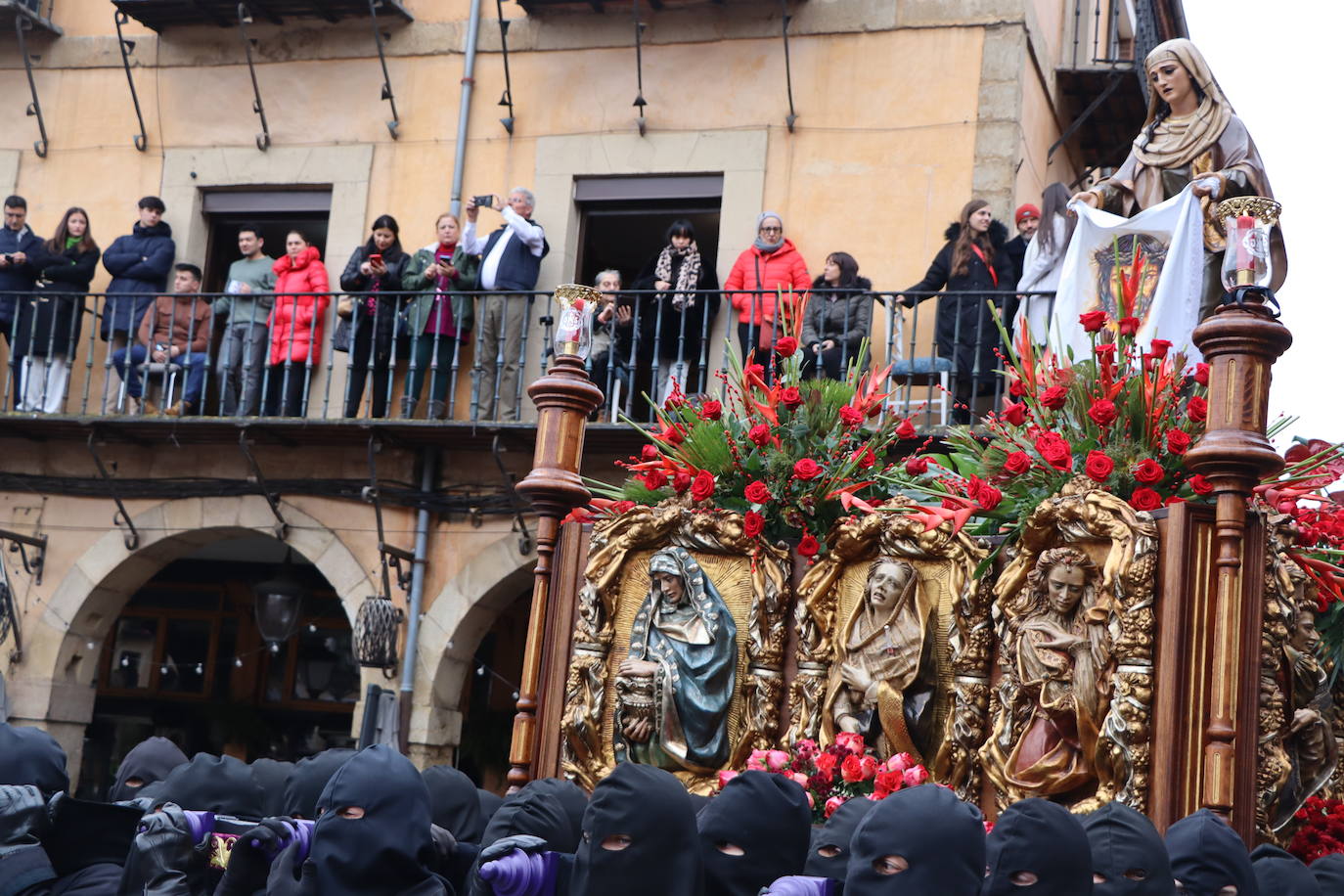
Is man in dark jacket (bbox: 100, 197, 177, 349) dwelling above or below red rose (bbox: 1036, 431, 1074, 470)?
above

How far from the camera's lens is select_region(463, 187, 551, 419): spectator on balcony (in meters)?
13.0

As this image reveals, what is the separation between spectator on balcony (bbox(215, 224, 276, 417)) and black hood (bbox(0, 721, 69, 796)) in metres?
7.56

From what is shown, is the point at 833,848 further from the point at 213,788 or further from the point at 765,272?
the point at 765,272

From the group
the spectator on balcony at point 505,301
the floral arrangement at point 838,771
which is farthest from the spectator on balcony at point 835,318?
the floral arrangement at point 838,771

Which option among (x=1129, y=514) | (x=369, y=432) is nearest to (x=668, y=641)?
(x=1129, y=514)

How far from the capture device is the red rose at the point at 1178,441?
20.6 ft

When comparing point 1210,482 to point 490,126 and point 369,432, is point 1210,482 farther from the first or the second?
point 490,126

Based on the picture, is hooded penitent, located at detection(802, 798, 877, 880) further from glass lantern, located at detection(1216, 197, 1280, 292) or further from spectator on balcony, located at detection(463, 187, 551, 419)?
spectator on balcony, located at detection(463, 187, 551, 419)

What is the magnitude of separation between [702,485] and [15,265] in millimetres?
8832

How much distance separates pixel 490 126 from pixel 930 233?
140 inches

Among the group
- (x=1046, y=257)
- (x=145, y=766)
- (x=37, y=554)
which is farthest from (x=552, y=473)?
(x=37, y=554)

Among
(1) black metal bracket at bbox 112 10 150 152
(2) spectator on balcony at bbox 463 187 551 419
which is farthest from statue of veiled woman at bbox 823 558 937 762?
(1) black metal bracket at bbox 112 10 150 152

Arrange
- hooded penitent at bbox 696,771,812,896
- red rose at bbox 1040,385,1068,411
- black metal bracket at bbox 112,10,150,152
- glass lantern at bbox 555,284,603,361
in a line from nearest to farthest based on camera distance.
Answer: hooded penitent at bbox 696,771,812,896, red rose at bbox 1040,385,1068,411, glass lantern at bbox 555,284,603,361, black metal bracket at bbox 112,10,150,152

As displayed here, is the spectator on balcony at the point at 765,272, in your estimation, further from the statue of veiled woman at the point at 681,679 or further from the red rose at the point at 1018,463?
the red rose at the point at 1018,463
